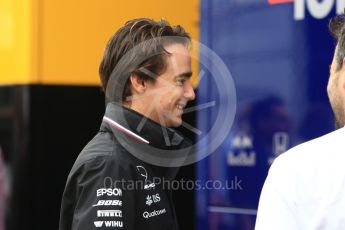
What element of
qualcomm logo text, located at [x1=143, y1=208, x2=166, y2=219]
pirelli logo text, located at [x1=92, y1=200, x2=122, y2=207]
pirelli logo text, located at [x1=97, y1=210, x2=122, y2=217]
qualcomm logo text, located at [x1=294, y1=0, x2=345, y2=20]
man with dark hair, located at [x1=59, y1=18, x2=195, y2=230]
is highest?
qualcomm logo text, located at [x1=294, y1=0, x2=345, y2=20]

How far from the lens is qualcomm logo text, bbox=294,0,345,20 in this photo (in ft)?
8.01

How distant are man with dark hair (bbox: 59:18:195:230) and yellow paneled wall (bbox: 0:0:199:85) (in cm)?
132

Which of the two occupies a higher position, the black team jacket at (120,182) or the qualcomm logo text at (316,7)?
the qualcomm logo text at (316,7)

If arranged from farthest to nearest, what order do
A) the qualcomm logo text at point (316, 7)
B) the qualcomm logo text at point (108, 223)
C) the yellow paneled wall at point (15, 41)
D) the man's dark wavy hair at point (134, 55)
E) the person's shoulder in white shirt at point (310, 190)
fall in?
1. the yellow paneled wall at point (15, 41)
2. the qualcomm logo text at point (316, 7)
3. the man's dark wavy hair at point (134, 55)
4. the qualcomm logo text at point (108, 223)
5. the person's shoulder in white shirt at point (310, 190)

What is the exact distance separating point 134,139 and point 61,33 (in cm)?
163

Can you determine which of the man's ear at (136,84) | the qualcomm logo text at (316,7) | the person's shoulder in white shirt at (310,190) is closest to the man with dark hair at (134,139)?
the man's ear at (136,84)

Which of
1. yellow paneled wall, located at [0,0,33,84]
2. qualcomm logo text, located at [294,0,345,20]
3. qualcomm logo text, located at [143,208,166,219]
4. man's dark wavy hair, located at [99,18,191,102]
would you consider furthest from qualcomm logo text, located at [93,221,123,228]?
yellow paneled wall, located at [0,0,33,84]

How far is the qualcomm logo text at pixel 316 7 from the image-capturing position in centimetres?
244

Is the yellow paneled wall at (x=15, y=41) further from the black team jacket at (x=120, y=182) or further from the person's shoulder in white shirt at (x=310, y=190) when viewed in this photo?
the person's shoulder in white shirt at (x=310, y=190)

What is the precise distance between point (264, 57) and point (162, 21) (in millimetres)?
570

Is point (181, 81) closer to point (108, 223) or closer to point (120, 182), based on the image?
point (120, 182)

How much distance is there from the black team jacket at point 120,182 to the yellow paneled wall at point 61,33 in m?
1.46

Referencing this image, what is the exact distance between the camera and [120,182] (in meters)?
1.91

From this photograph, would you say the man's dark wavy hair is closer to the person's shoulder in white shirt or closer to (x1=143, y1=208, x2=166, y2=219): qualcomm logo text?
(x1=143, y1=208, x2=166, y2=219): qualcomm logo text
